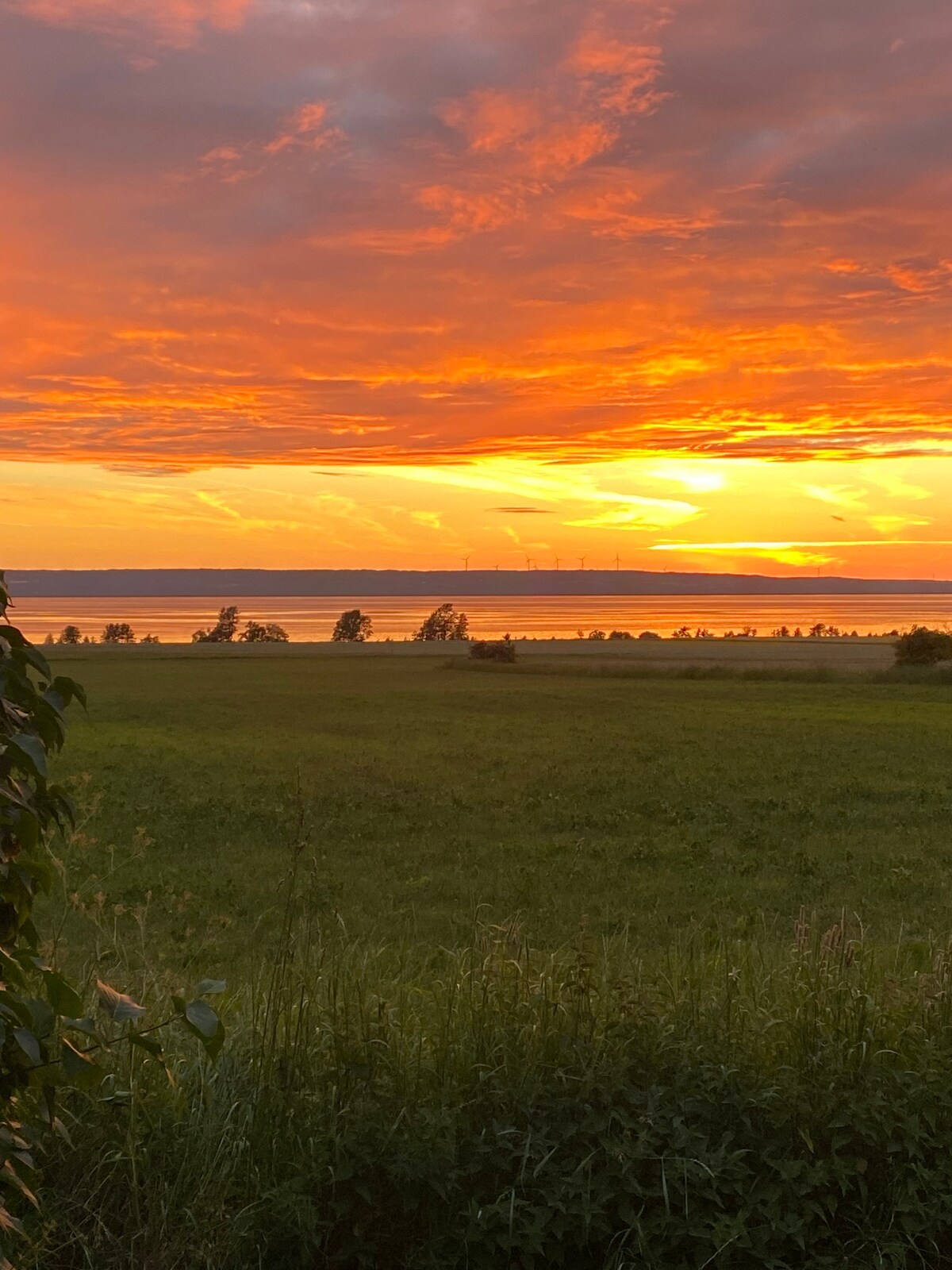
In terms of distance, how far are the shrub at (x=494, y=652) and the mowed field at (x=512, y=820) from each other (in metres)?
35.0

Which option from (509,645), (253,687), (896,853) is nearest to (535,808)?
(896,853)

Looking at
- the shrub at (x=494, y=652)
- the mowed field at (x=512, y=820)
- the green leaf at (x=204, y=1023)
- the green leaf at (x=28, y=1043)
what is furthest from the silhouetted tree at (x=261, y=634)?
the green leaf at (x=28, y=1043)

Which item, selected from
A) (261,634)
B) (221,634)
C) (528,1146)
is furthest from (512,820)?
(221,634)

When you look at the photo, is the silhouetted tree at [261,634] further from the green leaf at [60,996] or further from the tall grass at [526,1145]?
the green leaf at [60,996]

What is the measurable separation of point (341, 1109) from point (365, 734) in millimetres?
30530

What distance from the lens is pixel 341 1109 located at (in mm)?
4781

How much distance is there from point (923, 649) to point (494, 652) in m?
29.0

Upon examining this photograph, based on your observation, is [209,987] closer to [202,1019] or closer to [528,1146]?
[202,1019]

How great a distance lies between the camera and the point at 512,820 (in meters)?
19.9

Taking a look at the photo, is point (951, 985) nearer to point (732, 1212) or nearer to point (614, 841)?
point (732, 1212)

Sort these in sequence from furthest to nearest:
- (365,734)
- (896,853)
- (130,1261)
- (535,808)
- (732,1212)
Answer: (365,734) < (535,808) < (896,853) < (732,1212) < (130,1261)

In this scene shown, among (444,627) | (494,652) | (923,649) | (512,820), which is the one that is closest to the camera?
(512,820)

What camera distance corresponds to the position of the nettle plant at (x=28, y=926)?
2.98 m

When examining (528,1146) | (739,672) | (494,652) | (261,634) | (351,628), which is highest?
(351,628)
